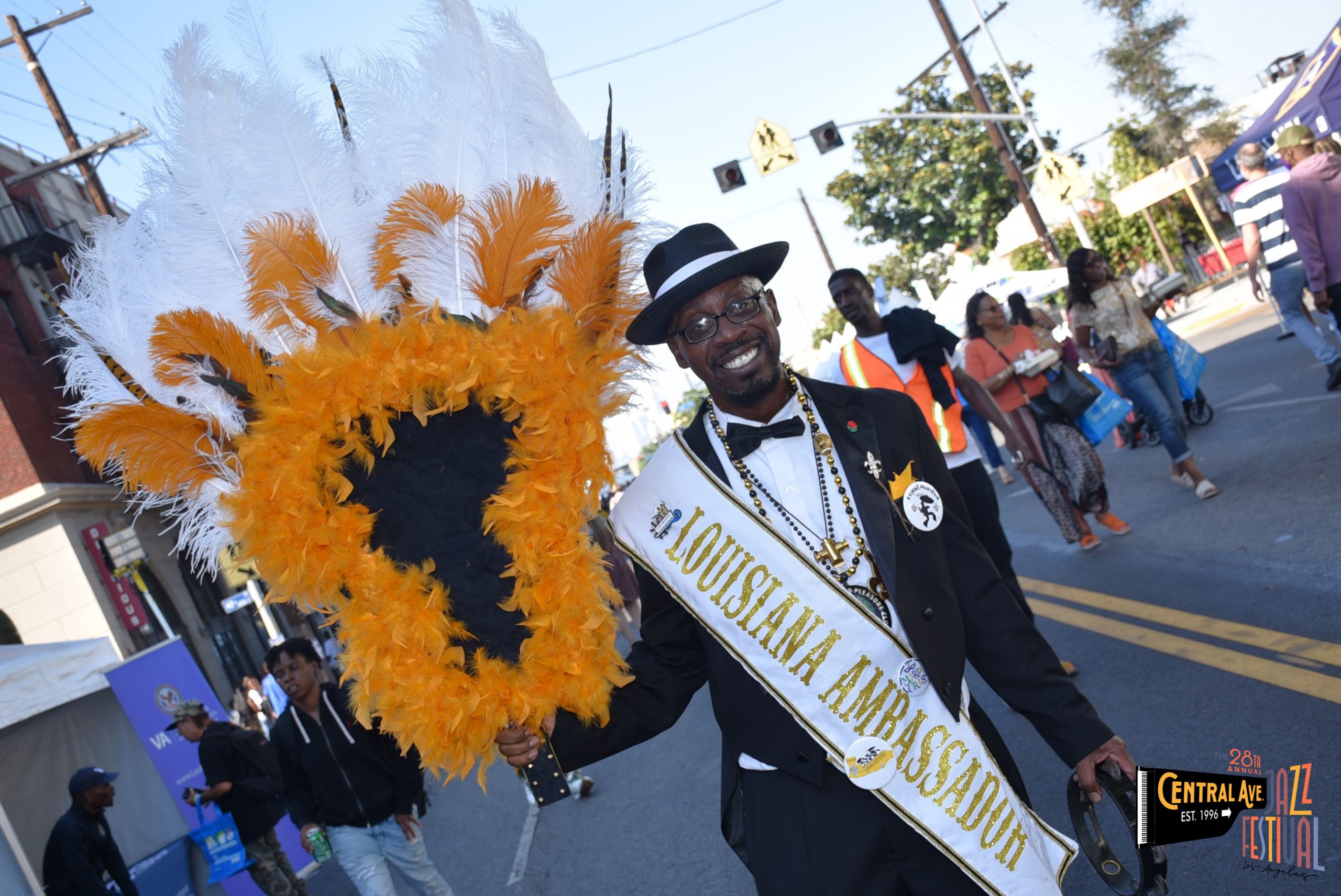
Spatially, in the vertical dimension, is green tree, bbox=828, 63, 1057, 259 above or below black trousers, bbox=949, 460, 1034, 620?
above

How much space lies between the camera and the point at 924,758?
2.15 m

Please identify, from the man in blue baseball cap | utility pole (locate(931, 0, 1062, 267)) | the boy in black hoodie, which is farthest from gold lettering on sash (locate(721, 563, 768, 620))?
utility pole (locate(931, 0, 1062, 267))

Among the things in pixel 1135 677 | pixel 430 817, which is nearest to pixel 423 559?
pixel 1135 677

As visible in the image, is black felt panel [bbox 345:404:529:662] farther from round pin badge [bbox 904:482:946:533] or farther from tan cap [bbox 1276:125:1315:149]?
tan cap [bbox 1276:125:1315:149]

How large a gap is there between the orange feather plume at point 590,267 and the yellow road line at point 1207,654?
125 inches

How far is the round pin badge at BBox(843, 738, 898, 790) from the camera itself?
2100mm

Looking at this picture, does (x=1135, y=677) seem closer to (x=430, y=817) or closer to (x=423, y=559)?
(x=423, y=559)

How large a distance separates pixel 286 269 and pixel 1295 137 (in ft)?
22.1

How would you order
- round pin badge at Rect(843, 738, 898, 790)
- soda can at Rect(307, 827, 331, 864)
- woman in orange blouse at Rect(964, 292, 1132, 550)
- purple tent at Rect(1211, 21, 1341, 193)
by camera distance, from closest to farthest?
round pin badge at Rect(843, 738, 898, 790) → soda can at Rect(307, 827, 331, 864) → woman in orange blouse at Rect(964, 292, 1132, 550) → purple tent at Rect(1211, 21, 1341, 193)

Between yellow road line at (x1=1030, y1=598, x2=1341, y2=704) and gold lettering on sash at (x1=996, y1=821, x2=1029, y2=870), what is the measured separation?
7.08 ft

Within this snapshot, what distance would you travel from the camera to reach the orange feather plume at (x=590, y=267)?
1.98 metres

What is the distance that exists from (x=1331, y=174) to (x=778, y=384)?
5.65 m

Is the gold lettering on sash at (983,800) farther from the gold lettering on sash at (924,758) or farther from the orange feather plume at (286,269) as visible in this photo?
the orange feather plume at (286,269)

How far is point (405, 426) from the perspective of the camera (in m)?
1.87
